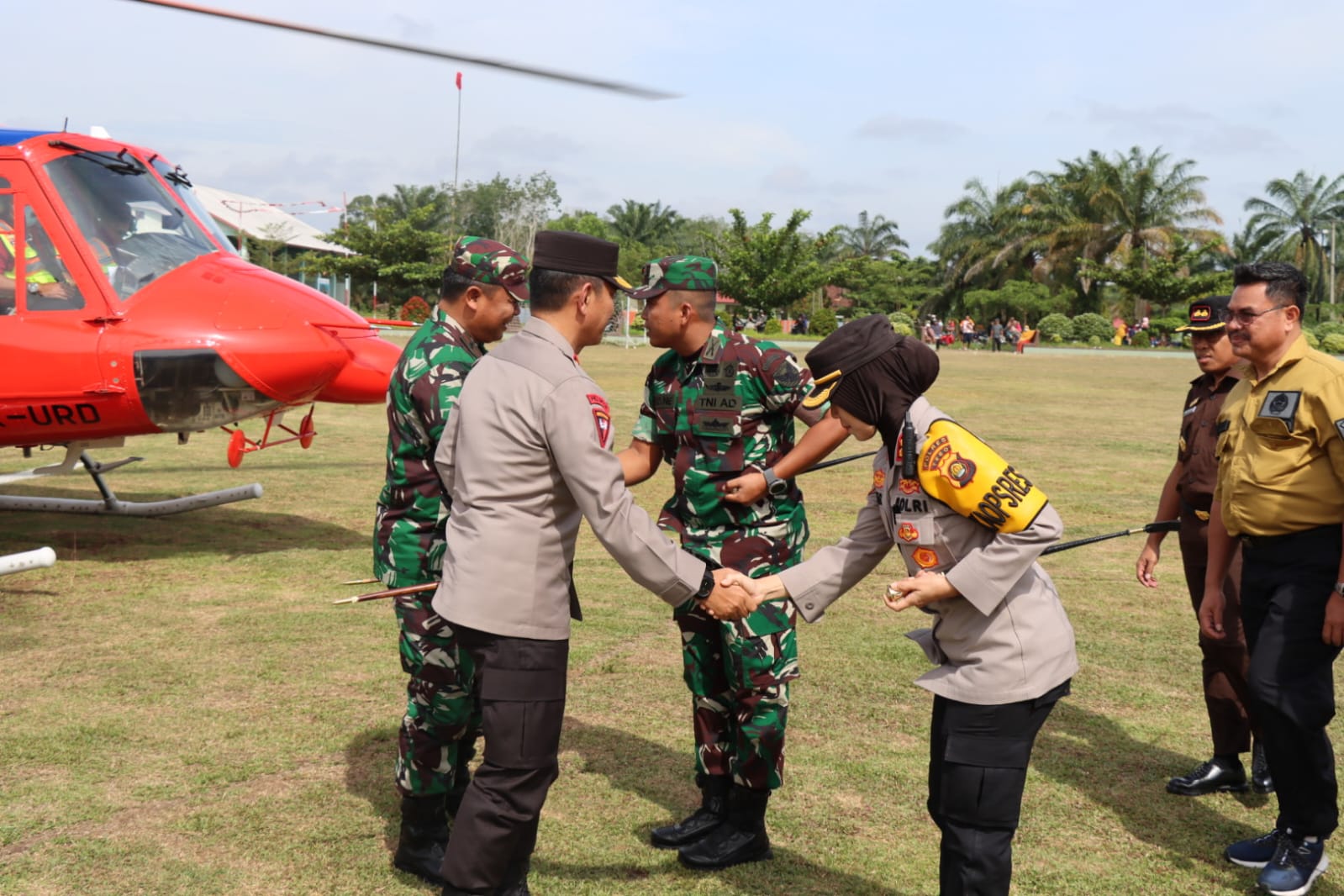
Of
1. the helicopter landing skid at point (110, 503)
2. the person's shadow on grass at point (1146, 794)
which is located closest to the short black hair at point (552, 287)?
the person's shadow on grass at point (1146, 794)

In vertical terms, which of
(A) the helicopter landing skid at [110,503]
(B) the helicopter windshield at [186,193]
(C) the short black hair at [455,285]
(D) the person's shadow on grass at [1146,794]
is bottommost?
(A) the helicopter landing skid at [110,503]

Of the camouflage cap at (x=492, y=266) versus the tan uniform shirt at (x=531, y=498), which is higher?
the camouflage cap at (x=492, y=266)

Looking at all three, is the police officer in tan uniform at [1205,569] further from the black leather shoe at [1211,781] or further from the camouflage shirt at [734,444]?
the camouflage shirt at [734,444]

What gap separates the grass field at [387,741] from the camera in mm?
A: 4133

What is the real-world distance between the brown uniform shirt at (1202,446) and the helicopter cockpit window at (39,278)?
6.80 m

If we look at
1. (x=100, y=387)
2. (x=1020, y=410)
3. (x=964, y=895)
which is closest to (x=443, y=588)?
(x=964, y=895)

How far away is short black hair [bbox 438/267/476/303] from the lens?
435cm

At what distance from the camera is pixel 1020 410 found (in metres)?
21.7

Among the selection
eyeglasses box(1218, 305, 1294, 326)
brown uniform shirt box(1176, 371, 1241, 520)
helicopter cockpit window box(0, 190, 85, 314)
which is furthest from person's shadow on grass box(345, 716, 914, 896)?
helicopter cockpit window box(0, 190, 85, 314)

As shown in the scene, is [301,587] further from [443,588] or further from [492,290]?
[443,588]

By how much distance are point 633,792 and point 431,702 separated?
1.12 m

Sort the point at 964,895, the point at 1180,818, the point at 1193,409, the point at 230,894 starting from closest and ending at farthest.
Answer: the point at 964,895, the point at 230,894, the point at 1180,818, the point at 1193,409

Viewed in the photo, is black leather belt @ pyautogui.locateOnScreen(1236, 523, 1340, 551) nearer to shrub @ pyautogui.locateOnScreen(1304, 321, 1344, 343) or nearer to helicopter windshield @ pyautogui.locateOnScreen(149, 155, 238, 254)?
helicopter windshield @ pyautogui.locateOnScreen(149, 155, 238, 254)

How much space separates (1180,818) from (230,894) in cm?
341
